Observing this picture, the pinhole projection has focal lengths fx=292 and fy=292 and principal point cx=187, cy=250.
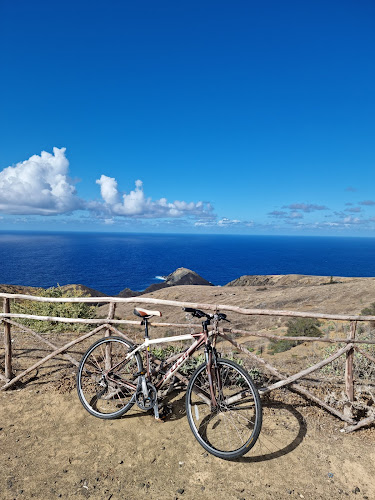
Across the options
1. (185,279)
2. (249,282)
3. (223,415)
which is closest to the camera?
(223,415)

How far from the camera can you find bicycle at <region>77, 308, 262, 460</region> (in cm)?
373

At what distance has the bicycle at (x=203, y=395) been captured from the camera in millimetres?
3732

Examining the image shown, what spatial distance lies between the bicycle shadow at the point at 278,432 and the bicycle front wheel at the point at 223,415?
19 cm

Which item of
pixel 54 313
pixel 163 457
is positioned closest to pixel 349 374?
pixel 163 457

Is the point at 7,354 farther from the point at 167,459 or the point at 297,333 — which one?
the point at 297,333

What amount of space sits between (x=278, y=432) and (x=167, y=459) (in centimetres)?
159

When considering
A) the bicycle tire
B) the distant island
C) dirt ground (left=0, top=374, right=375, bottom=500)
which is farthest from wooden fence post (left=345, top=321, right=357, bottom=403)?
the distant island

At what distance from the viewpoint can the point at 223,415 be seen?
13.4 feet

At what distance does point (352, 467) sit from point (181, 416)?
227cm

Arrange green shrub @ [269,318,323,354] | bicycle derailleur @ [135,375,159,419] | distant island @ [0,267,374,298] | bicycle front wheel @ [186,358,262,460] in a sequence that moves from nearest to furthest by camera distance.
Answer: bicycle front wheel @ [186,358,262,460] → bicycle derailleur @ [135,375,159,419] → green shrub @ [269,318,323,354] → distant island @ [0,267,374,298]

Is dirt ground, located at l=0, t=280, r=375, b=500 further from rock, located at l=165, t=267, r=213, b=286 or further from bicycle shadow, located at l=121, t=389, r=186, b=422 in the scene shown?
rock, located at l=165, t=267, r=213, b=286

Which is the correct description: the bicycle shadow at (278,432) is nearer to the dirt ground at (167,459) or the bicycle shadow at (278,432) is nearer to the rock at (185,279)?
the dirt ground at (167,459)

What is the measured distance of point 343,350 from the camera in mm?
4262

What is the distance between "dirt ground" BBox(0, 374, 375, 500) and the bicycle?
0.67ft
